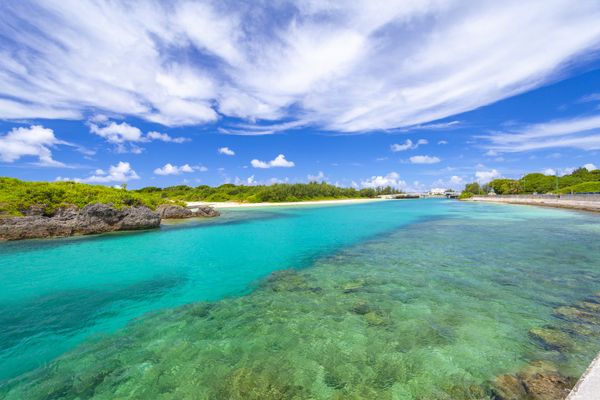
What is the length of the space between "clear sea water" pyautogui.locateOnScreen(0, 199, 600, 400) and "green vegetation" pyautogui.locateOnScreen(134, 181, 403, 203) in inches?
2817

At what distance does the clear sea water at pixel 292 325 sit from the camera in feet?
13.8

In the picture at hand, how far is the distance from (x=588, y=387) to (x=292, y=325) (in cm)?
492

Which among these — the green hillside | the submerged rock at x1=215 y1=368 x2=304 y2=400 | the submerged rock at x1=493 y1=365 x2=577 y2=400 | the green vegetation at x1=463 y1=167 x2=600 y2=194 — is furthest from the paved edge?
the green hillside

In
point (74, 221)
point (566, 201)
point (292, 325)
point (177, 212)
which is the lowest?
point (292, 325)

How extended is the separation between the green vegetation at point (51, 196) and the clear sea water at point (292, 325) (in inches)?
413

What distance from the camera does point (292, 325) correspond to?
6.04 m

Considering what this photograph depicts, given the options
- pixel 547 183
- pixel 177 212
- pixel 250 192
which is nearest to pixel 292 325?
pixel 177 212

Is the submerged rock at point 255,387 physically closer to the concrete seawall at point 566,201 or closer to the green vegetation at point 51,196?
the green vegetation at point 51,196

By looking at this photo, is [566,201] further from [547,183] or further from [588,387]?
[547,183]

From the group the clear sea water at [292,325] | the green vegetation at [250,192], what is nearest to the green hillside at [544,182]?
the green vegetation at [250,192]

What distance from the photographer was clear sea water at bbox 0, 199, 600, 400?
4.21 m

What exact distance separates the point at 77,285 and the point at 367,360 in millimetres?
10933

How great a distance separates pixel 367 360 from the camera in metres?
4.69

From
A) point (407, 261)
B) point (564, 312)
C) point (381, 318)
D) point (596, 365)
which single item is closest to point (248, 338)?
point (381, 318)
